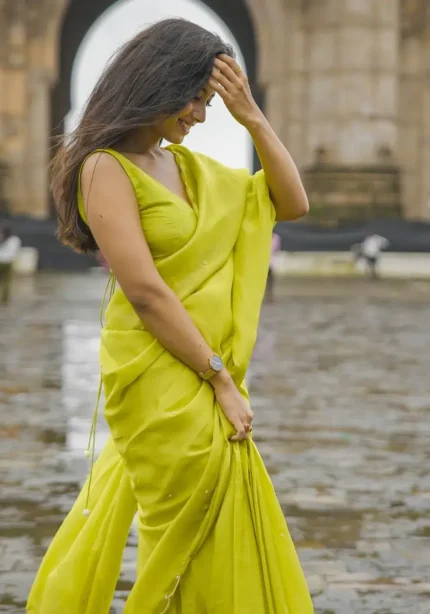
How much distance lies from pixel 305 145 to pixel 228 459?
2521 cm

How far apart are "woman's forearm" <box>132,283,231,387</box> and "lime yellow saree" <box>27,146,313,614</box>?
0.14 ft

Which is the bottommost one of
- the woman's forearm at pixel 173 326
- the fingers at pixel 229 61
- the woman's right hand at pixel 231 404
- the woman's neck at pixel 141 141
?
the woman's right hand at pixel 231 404

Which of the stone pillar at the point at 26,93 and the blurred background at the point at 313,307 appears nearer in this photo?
the blurred background at the point at 313,307

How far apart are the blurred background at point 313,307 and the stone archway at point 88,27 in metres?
0.05

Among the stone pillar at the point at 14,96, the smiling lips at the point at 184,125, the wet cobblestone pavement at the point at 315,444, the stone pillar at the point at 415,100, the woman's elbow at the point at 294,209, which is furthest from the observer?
the stone pillar at the point at 415,100

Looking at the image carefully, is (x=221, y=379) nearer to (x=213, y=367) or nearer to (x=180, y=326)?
(x=213, y=367)

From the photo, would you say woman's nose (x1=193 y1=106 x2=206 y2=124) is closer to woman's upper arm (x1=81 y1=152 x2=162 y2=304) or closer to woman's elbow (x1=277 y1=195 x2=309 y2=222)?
woman's upper arm (x1=81 y1=152 x2=162 y2=304)

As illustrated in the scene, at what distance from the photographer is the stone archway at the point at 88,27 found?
33.4m

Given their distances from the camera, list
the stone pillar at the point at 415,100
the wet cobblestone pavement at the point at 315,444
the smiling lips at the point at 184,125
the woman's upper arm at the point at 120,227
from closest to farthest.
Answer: the woman's upper arm at the point at 120,227 → the smiling lips at the point at 184,125 → the wet cobblestone pavement at the point at 315,444 → the stone pillar at the point at 415,100

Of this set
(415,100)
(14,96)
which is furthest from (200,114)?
(415,100)

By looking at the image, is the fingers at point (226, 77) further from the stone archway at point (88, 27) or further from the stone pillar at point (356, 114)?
the stone archway at point (88, 27)

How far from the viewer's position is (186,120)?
3.32 meters

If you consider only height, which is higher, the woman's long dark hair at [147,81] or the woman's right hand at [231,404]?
the woman's long dark hair at [147,81]

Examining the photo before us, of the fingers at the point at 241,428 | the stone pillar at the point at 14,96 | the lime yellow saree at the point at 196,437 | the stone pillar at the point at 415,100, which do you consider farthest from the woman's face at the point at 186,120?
the stone pillar at the point at 415,100
